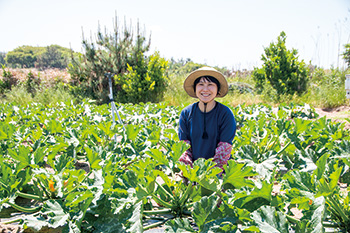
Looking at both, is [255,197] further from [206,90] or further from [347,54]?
[347,54]

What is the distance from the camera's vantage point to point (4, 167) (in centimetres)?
171

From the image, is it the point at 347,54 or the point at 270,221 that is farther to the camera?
the point at 347,54

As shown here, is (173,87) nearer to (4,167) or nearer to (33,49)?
(4,167)

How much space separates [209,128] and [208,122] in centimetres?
6

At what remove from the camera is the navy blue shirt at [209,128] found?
93.4 inches

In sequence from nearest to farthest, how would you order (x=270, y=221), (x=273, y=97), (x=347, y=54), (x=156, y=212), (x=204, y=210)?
(x=270, y=221), (x=204, y=210), (x=156, y=212), (x=273, y=97), (x=347, y=54)

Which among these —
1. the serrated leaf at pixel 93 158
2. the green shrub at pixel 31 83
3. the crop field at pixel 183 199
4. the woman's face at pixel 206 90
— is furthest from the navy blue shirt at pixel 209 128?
the green shrub at pixel 31 83

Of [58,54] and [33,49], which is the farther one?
[33,49]

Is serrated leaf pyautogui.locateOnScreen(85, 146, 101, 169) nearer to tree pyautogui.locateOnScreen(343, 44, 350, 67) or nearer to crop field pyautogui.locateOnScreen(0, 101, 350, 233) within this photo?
crop field pyautogui.locateOnScreen(0, 101, 350, 233)

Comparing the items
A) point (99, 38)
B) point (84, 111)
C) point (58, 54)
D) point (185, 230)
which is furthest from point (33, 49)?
point (185, 230)

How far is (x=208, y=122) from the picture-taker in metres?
2.43

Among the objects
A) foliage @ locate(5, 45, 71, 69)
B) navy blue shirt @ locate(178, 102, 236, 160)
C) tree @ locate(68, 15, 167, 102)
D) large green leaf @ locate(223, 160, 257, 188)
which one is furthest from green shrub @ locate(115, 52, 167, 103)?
foliage @ locate(5, 45, 71, 69)

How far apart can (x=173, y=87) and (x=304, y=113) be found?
655 cm

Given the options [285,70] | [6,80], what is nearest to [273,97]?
[285,70]
